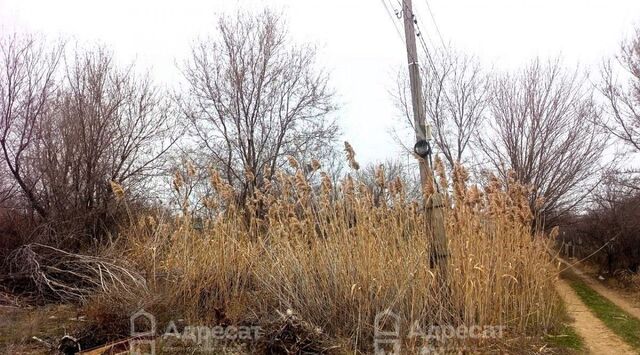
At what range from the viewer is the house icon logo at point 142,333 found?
409 cm

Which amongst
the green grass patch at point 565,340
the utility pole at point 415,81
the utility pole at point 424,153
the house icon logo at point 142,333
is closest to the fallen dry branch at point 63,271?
the house icon logo at point 142,333

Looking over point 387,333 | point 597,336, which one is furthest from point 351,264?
point 597,336

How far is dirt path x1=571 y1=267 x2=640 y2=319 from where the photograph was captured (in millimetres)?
10679

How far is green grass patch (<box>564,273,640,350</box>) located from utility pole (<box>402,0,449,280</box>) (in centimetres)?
299

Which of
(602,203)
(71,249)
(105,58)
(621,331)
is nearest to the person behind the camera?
(621,331)

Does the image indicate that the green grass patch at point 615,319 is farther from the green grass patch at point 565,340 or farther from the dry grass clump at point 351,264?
the dry grass clump at point 351,264

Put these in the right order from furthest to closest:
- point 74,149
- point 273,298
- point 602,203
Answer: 1. point 602,203
2. point 74,149
3. point 273,298

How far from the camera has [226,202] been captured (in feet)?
19.0

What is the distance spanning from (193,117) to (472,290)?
1432cm

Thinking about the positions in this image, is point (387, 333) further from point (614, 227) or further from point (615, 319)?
point (614, 227)

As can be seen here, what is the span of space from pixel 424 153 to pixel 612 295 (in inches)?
449

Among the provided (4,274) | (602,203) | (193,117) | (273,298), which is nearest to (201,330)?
(273,298)

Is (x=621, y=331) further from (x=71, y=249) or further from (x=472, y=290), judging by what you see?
(x=71, y=249)

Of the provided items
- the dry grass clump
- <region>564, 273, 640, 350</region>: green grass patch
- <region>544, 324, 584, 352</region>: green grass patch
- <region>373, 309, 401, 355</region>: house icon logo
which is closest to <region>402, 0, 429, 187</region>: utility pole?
the dry grass clump
